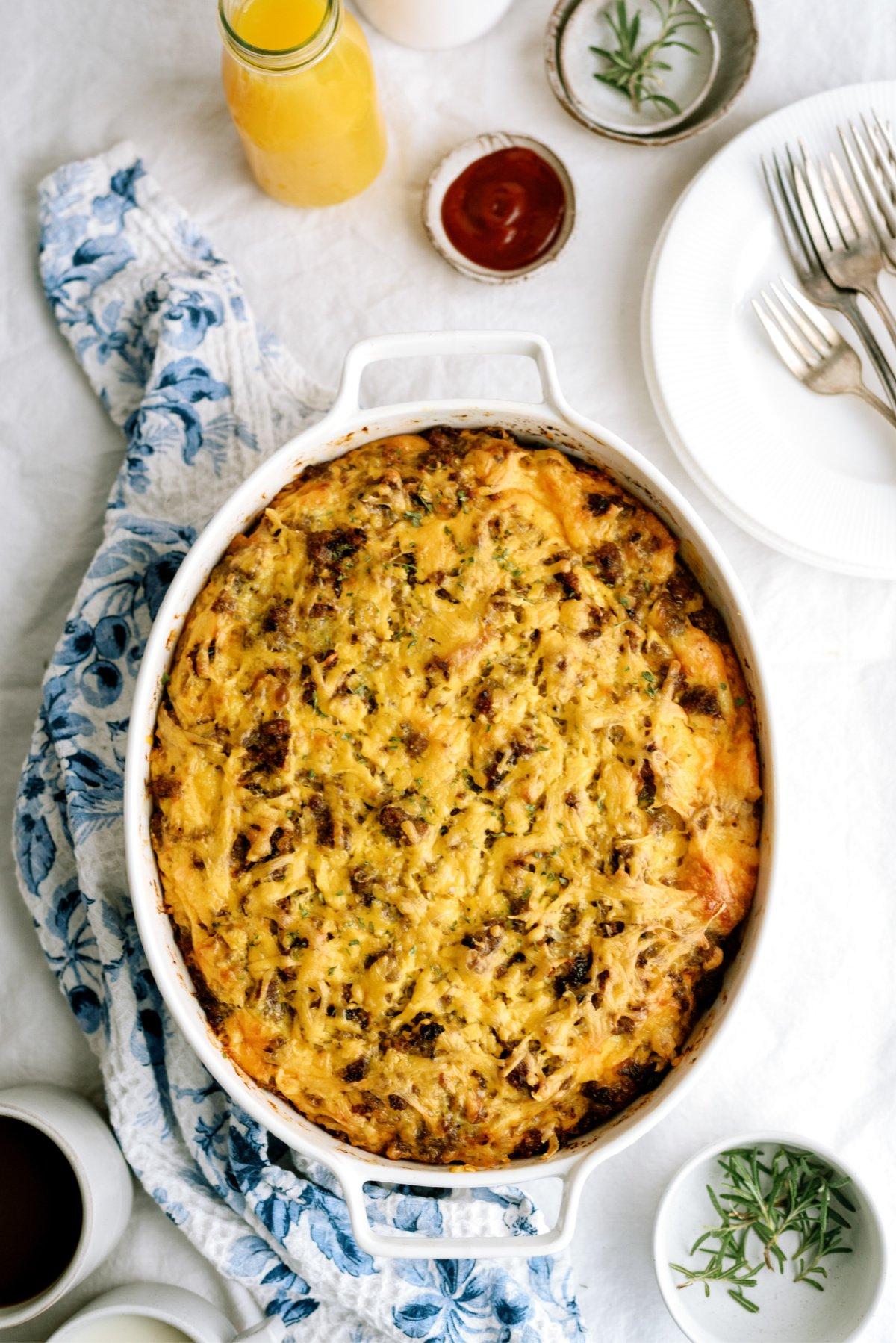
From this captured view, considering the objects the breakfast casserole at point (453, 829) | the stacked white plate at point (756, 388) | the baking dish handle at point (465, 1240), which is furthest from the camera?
the stacked white plate at point (756, 388)

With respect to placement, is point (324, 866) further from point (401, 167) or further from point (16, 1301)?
point (401, 167)

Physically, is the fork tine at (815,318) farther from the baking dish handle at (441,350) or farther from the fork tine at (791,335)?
the baking dish handle at (441,350)

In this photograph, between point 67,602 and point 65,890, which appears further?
point 67,602

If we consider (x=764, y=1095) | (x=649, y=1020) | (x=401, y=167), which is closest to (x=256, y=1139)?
(x=649, y=1020)

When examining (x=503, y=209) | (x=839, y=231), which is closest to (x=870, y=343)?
(x=839, y=231)

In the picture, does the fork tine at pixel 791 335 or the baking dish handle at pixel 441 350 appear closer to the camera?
the baking dish handle at pixel 441 350

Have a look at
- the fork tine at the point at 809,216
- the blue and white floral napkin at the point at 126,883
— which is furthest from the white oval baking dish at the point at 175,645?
the fork tine at the point at 809,216

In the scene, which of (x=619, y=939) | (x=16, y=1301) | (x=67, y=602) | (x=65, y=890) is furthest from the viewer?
(x=67, y=602)
